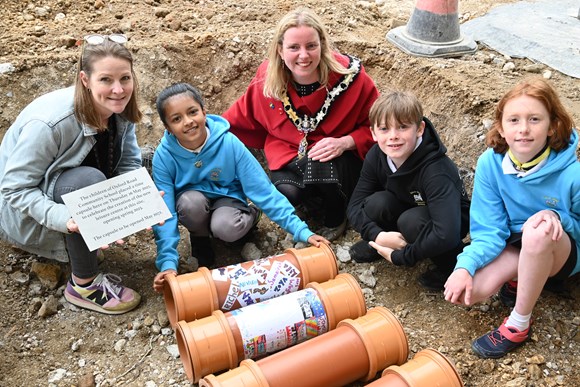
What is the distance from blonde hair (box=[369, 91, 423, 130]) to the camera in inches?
107

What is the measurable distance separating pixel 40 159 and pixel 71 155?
150mm

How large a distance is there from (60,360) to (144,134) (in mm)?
1918

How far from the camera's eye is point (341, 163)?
3.44 meters

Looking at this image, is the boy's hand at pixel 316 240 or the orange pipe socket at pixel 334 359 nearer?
the orange pipe socket at pixel 334 359

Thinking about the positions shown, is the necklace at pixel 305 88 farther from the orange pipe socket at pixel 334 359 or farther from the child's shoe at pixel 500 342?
the child's shoe at pixel 500 342

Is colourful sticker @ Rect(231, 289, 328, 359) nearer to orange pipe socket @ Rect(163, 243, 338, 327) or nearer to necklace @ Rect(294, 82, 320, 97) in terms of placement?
orange pipe socket @ Rect(163, 243, 338, 327)

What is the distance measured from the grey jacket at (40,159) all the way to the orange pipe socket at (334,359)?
45.8 inches

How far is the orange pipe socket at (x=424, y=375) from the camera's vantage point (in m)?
2.19

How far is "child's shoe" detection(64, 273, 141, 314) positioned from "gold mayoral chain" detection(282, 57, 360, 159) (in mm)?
1343

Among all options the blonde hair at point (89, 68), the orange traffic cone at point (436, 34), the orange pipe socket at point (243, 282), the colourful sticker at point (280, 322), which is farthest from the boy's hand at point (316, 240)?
the orange traffic cone at point (436, 34)

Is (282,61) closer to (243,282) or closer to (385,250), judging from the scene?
(385,250)

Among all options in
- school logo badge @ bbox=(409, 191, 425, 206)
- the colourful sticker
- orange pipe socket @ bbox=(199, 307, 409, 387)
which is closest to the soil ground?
orange pipe socket @ bbox=(199, 307, 409, 387)

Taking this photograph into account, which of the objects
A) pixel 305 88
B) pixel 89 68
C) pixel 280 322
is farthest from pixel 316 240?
pixel 89 68

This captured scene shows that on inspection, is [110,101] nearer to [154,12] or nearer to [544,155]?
[544,155]
